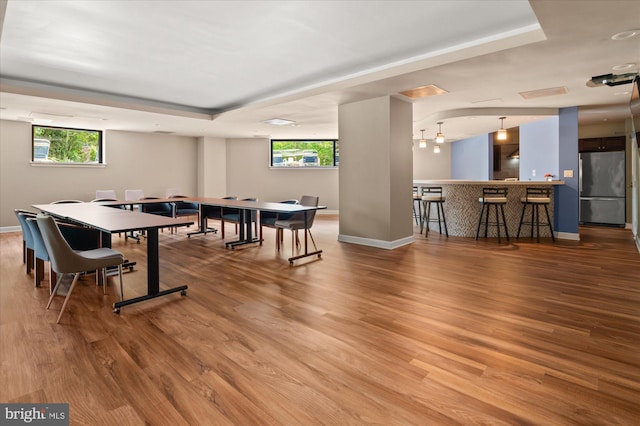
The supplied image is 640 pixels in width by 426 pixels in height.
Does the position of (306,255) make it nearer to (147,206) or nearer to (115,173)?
(147,206)

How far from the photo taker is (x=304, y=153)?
1136cm

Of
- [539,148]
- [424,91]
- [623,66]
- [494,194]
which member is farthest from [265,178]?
[623,66]

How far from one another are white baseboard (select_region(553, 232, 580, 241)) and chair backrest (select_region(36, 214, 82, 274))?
7.42 m

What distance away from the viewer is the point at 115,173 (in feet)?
30.3

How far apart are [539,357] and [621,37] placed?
327 centimetres

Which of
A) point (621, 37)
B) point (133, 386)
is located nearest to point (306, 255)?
point (133, 386)

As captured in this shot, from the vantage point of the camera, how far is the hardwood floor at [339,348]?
1688 millimetres

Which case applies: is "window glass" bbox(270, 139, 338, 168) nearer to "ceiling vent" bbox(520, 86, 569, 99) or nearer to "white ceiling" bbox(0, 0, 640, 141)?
"white ceiling" bbox(0, 0, 640, 141)

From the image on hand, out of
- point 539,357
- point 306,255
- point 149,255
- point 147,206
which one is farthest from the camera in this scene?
point 147,206

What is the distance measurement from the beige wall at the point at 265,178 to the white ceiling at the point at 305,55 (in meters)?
3.90

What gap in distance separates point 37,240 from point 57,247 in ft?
2.74

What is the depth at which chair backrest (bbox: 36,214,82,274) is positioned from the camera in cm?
276

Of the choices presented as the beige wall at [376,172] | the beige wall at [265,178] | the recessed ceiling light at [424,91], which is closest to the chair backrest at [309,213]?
the beige wall at [376,172]

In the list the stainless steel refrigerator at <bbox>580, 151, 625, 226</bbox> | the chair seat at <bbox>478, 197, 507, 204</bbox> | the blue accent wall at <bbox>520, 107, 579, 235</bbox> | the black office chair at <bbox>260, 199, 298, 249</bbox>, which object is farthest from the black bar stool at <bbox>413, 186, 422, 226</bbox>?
the stainless steel refrigerator at <bbox>580, 151, 625, 226</bbox>
